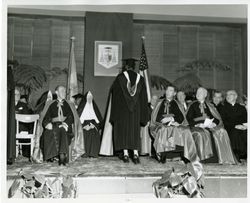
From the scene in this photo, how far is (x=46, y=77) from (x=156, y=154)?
1.78 m

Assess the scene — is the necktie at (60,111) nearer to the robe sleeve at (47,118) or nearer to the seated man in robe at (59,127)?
the seated man in robe at (59,127)

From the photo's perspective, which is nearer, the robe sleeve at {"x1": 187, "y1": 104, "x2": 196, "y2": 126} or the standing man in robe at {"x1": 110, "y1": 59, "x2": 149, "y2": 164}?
the standing man in robe at {"x1": 110, "y1": 59, "x2": 149, "y2": 164}

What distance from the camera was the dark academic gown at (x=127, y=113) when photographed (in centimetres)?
523

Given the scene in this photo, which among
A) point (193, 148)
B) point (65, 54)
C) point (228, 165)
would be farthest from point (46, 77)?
point (228, 165)

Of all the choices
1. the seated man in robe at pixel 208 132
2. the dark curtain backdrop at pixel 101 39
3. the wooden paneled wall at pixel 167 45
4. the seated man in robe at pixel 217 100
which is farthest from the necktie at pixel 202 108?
the dark curtain backdrop at pixel 101 39

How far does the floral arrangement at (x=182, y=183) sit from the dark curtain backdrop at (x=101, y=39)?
2.74 m

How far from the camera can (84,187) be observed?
4152mm

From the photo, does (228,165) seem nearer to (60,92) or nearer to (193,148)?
(193,148)

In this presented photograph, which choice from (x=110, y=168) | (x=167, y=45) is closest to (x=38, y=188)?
(x=110, y=168)

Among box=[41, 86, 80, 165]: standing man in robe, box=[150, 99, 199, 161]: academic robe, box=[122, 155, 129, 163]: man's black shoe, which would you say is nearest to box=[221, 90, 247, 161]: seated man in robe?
box=[150, 99, 199, 161]: academic robe

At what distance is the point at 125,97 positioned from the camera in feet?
17.3

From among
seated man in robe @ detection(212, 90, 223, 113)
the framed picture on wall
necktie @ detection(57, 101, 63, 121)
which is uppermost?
the framed picture on wall

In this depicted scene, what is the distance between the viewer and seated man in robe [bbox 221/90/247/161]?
5211 mm

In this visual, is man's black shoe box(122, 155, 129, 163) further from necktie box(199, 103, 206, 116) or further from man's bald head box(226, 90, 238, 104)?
man's bald head box(226, 90, 238, 104)
